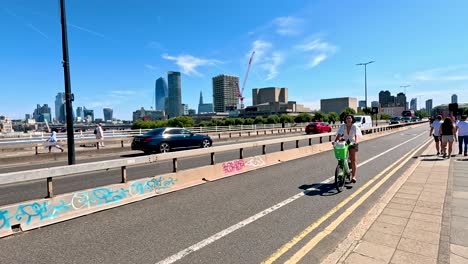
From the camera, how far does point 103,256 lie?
3.72 meters

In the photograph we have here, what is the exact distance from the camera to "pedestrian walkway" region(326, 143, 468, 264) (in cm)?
363

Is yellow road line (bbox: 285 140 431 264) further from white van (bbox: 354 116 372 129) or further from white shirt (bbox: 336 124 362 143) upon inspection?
white van (bbox: 354 116 372 129)

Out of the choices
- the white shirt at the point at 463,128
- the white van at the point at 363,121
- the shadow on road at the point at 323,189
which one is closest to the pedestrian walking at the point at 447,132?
the white shirt at the point at 463,128

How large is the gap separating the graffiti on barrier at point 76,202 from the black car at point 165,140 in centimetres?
836

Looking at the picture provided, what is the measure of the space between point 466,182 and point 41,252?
9.72m

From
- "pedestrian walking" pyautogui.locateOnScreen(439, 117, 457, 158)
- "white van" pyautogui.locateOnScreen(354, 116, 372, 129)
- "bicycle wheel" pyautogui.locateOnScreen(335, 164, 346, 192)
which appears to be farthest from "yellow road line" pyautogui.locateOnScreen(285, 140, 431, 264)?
"white van" pyautogui.locateOnScreen(354, 116, 372, 129)

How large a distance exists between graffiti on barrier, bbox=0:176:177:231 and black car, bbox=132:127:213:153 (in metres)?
8.36

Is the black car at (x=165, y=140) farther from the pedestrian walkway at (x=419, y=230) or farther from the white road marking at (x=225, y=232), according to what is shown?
the pedestrian walkway at (x=419, y=230)

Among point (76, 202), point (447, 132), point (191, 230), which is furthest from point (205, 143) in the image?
point (191, 230)

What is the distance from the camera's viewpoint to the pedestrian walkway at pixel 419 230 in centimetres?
363

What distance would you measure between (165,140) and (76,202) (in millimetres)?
10271

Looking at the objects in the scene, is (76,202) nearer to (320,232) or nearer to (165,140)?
(320,232)

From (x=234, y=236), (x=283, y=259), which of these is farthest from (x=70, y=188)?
(x=283, y=259)

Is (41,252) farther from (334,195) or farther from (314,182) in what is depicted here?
(314,182)
